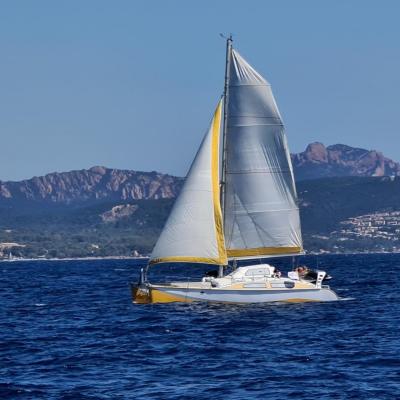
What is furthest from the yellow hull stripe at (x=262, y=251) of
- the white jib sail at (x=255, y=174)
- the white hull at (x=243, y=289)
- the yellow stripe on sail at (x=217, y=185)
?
the white hull at (x=243, y=289)

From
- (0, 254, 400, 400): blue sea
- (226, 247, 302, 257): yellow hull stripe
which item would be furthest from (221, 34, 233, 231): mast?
(0, 254, 400, 400): blue sea

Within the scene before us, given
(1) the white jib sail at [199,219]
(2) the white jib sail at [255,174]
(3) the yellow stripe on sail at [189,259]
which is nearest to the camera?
(3) the yellow stripe on sail at [189,259]

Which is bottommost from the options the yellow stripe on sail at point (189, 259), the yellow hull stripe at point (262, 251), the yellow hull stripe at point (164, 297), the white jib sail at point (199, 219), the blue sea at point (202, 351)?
the blue sea at point (202, 351)

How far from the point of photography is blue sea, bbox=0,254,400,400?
40.9 m

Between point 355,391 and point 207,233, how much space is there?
101 feet

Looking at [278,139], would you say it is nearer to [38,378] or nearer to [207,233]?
[207,233]

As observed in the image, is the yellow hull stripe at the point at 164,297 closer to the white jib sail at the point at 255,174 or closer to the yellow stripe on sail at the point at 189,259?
the yellow stripe on sail at the point at 189,259

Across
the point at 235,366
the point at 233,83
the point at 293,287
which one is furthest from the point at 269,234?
the point at 235,366

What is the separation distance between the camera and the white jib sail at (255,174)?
70375 mm

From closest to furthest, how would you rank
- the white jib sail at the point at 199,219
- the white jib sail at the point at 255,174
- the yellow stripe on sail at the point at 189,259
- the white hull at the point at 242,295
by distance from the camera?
the white hull at the point at 242,295
the yellow stripe on sail at the point at 189,259
the white jib sail at the point at 199,219
the white jib sail at the point at 255,174

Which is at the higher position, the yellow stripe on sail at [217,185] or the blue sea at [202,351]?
the yellow stripe on sail at [217,185]

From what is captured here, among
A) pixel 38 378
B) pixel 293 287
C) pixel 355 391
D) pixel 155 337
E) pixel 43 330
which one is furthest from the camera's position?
pixel 293 287

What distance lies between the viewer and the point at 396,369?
44750 millimetres

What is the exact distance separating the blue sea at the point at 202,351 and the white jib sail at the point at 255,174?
4.84m
